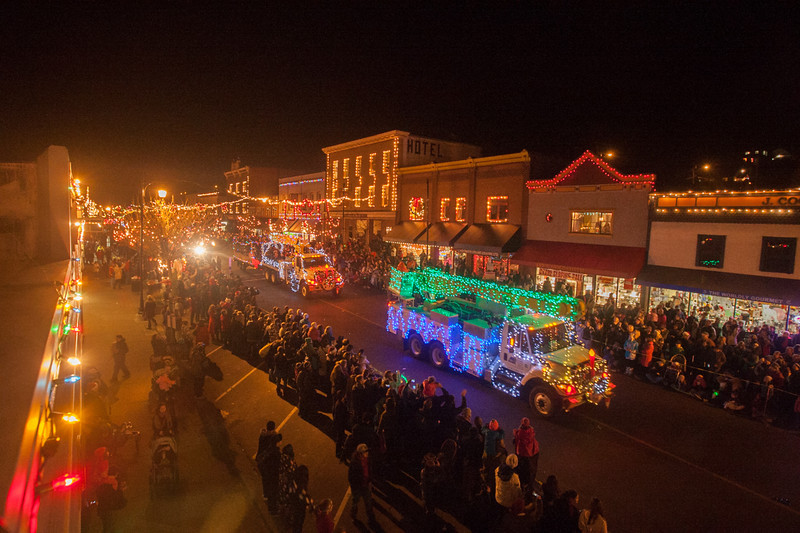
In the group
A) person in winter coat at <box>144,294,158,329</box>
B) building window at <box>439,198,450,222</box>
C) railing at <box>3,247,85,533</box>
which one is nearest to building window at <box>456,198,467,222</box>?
building window at <box>439,198,450,222</box>

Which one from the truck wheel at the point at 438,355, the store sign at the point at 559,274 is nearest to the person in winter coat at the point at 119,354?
the truck wheel at the point at 438,355

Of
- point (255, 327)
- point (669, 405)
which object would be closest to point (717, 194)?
point (669, 405)

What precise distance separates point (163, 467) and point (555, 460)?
731cm

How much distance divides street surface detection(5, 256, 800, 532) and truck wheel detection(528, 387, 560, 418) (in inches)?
11.2

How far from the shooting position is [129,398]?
11383mm

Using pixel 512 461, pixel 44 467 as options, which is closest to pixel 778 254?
pixel 512 461

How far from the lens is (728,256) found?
16844 mm

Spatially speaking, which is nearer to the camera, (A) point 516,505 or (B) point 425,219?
(A) point 516,505

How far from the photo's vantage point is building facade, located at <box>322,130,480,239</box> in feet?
112

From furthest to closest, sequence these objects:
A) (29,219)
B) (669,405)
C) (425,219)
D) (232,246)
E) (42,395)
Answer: (232,246), (425,219), (669,405), (29,219), (42,395)

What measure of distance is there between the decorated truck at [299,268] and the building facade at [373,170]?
8.80m

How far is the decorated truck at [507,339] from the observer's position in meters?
10.6

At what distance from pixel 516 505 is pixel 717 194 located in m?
15.6

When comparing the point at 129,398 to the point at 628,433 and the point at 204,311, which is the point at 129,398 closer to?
the point at 204,311
